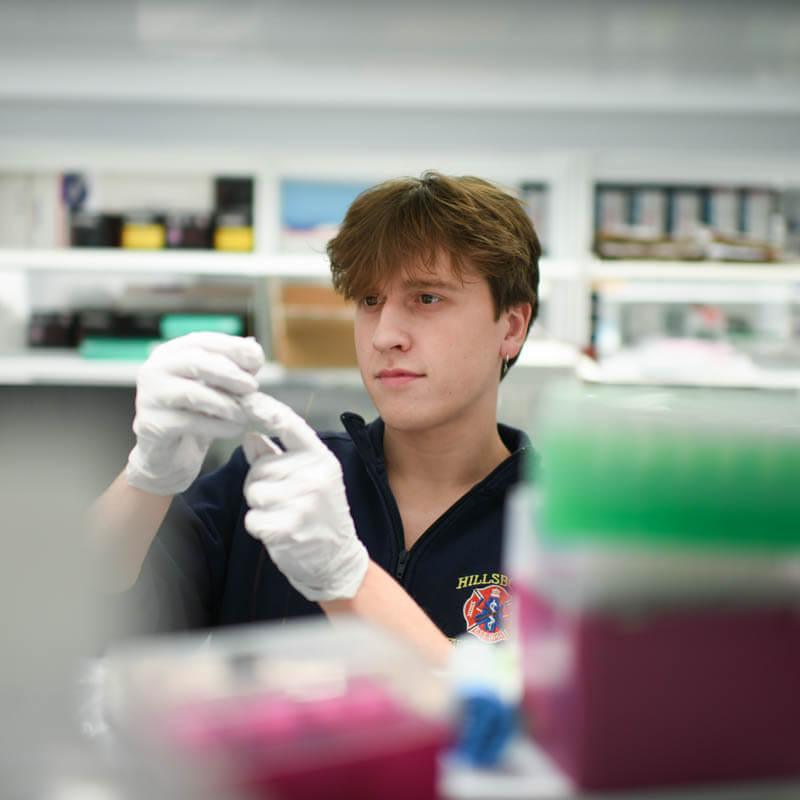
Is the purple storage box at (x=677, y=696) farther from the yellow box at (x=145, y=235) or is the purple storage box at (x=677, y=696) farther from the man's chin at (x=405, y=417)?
the yellow box at (x=145, y=235)

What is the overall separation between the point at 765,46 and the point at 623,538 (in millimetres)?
2022

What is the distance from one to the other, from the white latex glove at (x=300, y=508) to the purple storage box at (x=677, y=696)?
425 mm

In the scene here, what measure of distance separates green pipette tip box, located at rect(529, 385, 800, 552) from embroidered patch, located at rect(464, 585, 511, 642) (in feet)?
2.74

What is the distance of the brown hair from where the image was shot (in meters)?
1.40

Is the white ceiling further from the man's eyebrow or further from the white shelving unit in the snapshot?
the man's eyebrow

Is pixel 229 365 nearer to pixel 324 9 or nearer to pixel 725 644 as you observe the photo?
pixel 725 644

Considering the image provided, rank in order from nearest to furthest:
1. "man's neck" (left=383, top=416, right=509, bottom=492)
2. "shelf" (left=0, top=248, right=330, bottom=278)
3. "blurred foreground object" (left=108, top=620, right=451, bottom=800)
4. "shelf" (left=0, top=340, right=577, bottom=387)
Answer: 1. "blurred foreground object" (left=108, top=620, right=451, bottom=800)
2. "man's neck" (left=383, top=416, right=509, bottom=492)
3. "shelf" (left=0, top=340, right=577, bottom=387)
4. "shelf" (left=0, top=248, right=330, bottom=278)

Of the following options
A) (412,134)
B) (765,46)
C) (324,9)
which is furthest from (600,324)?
(324,9)

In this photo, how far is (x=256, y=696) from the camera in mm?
515

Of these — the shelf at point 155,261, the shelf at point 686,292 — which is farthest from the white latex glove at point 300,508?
the shelf at point 686,292

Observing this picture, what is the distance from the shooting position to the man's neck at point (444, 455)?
152 centimetres

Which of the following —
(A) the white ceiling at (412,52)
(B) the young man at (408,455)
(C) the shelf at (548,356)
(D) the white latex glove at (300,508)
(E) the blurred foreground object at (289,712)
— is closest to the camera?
(E) the blurred foreground object at (289,712)

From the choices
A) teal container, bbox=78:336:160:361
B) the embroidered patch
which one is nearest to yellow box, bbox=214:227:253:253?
teal container, bbox=78:336:160:361

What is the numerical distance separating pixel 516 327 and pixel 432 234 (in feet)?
0.88
